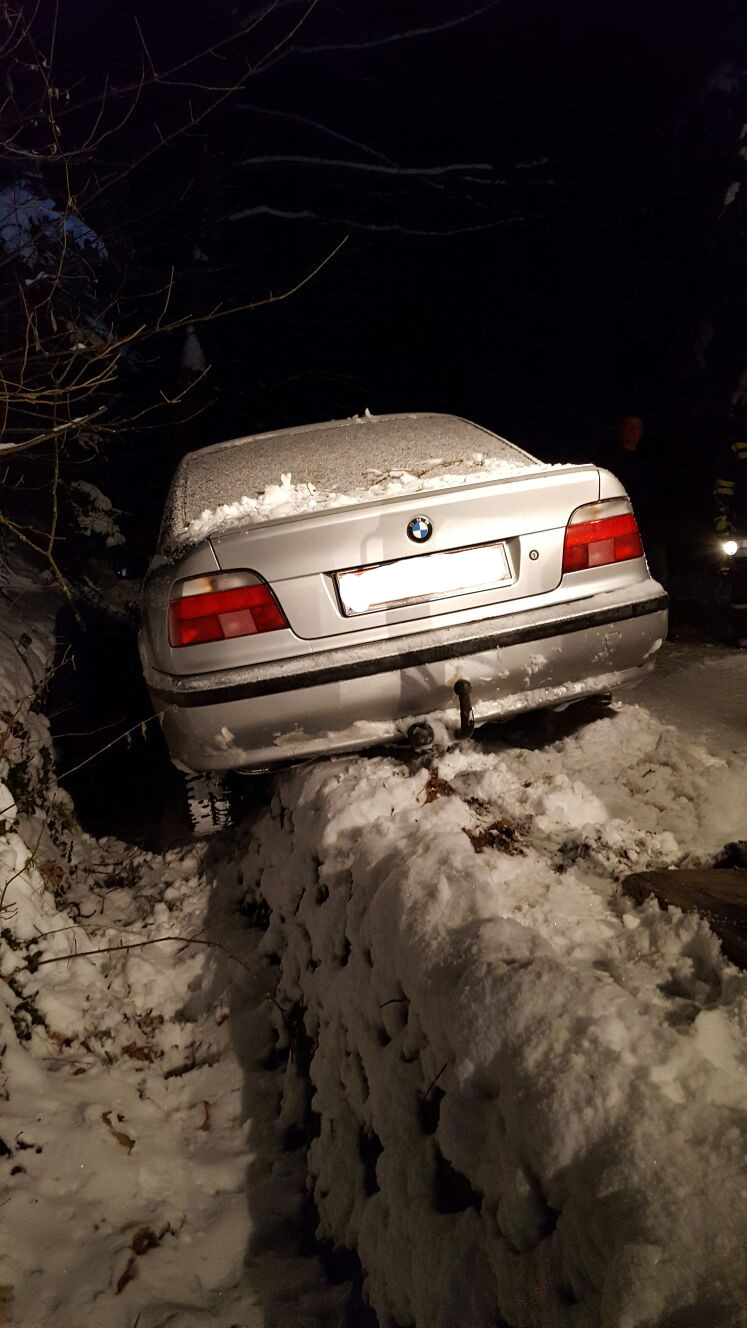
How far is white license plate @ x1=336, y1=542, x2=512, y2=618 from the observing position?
252 cm

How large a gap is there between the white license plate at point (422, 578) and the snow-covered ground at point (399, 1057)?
62 centimetres

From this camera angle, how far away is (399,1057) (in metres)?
1.64

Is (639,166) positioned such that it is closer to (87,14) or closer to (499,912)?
(87,14)

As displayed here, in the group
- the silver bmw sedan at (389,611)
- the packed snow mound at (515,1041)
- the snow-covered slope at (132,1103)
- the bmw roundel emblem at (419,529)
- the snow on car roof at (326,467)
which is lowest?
the snow-covered slope at (132,1103)

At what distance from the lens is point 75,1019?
2324mm

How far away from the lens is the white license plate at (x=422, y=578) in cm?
252

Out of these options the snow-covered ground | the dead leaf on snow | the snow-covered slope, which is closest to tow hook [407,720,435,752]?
the snow-covered ground

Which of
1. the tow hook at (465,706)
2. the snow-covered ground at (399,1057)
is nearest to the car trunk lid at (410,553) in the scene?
the tow hook at (465,706)

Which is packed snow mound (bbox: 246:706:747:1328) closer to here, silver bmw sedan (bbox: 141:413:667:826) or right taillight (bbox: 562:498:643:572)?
silver bmw sedan (bbox: 141:413:667:826)

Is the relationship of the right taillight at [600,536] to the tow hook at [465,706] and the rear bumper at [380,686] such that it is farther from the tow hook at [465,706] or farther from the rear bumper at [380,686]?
the tow hook at [465,706]

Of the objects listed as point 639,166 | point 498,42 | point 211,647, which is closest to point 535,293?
point 639,166

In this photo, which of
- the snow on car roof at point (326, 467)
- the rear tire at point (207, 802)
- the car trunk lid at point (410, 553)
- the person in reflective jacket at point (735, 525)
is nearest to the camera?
the car trunk lid at point (410, 553)

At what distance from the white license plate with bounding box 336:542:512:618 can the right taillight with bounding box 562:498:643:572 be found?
285 millimetres

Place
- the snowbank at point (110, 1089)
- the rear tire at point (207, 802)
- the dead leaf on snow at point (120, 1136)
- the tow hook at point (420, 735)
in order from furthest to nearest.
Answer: the rear tire at point (207, 802) < the tow hook at point (420, 735) < the dead leaf on snow at point (120, 1136) < the snowbank at point (110, 1089)
